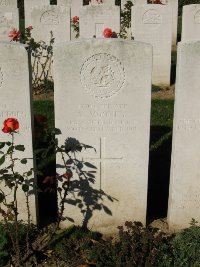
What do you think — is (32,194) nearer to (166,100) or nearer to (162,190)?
(162,190)

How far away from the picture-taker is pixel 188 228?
426 centimetres

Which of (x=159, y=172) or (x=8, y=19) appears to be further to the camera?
(x=8, y=19)

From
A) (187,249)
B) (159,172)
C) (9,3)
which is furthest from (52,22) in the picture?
(187,249)

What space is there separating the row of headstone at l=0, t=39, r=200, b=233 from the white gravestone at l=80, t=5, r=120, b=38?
5.42 metres

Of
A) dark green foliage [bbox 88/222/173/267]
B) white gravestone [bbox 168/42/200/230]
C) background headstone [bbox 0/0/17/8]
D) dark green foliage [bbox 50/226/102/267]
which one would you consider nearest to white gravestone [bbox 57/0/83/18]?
background headstone [bbox 0/0/17/8]

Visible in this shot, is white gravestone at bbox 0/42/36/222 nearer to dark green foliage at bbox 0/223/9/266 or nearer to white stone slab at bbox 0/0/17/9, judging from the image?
dark green foliage at bbox 0/223/9/266

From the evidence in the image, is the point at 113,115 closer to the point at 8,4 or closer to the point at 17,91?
the point at 17,91

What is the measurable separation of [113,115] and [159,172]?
1723mm

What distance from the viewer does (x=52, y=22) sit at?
345 inches

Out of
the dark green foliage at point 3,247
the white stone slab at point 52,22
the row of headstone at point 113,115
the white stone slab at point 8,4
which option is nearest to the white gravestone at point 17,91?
the row of headstone at point 113,115

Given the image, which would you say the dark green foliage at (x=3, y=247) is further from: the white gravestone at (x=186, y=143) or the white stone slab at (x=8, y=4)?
the white stone slab at (x=8, y=4)

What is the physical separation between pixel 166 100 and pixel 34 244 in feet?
15.9

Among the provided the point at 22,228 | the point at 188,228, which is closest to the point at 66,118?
the point at 22,228

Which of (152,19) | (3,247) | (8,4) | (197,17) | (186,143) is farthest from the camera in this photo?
(8,4)
